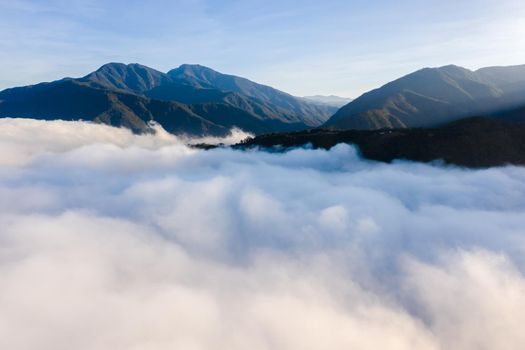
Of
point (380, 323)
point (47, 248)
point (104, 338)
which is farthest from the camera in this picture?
point (47, 248)

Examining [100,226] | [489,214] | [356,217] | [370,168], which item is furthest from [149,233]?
[489,214]

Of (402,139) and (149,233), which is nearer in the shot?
(402,139)

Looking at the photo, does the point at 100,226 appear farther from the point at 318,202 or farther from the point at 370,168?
the point at 370,168

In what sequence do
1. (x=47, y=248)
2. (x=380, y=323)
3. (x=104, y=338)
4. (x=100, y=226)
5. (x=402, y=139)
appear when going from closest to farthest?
1. (x=104, y=338)
2. (x=380, y=323)
3. (x=47, y=248)
4. (x=402, y=139)
5. (x=100, y=226)

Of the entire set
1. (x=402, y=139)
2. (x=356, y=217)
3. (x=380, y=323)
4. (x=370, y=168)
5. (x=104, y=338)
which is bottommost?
(x=380, y=323)

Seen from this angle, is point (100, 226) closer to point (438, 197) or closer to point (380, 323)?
point (380, 323)

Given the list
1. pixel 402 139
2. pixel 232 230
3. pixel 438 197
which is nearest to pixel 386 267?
pixel 438 197

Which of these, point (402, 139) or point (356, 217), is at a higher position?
point (402, 139)

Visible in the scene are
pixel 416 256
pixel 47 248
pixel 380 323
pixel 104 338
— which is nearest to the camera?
pixel 104 338

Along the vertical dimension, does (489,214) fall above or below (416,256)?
above
